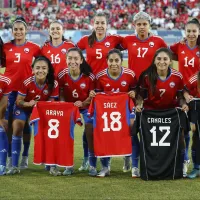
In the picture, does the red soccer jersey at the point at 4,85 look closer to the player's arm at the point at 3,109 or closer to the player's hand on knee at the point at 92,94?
the player's arm at the point at 3,109

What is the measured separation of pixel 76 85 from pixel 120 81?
53 cm

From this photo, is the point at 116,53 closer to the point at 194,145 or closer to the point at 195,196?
the point at 194,145

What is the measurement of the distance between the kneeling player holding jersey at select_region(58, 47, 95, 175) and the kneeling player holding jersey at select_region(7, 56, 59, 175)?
0.48 feet

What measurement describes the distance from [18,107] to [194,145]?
211 cm

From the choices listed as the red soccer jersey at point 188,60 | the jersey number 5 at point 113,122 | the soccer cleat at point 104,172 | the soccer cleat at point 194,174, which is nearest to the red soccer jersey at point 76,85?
the jersey number 5 at point 113,122

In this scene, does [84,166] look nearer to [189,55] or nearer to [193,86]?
[193,86]

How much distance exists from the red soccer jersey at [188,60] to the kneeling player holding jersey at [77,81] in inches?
48.4

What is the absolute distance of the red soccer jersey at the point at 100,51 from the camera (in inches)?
308

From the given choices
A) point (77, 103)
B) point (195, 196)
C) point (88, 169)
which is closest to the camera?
point (195, 196)

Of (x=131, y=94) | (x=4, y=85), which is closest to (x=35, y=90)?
(x=4, y=85)

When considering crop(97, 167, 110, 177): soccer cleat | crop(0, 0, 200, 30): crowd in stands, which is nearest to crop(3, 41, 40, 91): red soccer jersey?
crop(97, 167, 110, 177): soccer cleat

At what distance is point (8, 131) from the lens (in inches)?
295

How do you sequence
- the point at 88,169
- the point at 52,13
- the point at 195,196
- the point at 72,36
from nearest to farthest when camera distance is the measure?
the point at 195,196 < the point at 88,169 < the point at 72,36 < the point at 52,13

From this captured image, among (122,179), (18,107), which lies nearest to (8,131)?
(18,107)
